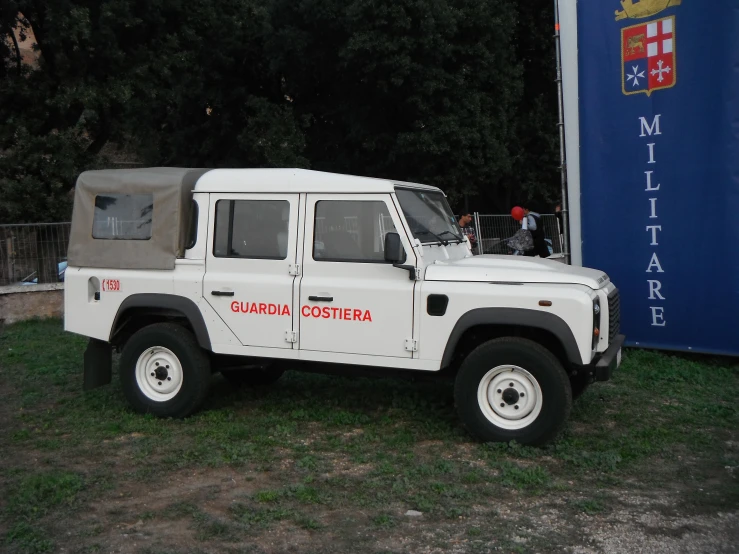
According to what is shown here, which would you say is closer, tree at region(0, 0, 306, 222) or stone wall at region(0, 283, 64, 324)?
stone wall at region(0, 283, 64, 324)

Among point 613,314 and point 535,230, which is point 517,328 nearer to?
point 613,314

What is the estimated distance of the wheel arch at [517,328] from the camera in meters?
5.89

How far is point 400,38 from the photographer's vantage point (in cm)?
1831

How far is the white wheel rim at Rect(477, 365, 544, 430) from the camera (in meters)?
6.14

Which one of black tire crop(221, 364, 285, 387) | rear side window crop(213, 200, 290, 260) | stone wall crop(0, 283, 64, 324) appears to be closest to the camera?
rear side window crop(213, 200, 290, 260)

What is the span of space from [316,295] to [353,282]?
0.35 meters

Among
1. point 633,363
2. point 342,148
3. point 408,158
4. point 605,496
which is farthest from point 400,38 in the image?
point 605,496

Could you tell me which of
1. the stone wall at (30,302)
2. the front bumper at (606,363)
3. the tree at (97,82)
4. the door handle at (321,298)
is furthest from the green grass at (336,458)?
the tree at (97,82)

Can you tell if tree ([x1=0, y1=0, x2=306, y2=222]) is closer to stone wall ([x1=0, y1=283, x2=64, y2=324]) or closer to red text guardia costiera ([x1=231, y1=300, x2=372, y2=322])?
stone wall ([x1=0, y1=283, x2=64, y2=324])

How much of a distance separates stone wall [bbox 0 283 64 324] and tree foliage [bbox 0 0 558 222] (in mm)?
3133

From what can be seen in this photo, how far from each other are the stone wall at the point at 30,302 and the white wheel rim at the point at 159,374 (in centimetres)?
728

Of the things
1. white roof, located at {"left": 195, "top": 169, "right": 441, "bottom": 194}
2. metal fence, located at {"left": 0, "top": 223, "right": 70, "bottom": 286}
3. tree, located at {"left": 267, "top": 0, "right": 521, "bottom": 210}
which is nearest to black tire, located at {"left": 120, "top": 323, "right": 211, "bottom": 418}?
white roof, located at {"left": 195, "top": 169, "right": 441, "bottom": 194}

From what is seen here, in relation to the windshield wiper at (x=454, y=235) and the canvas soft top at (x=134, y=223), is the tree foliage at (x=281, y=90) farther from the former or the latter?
the windshield wiper at (x=454, y=235)

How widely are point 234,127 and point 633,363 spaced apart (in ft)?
52.4
